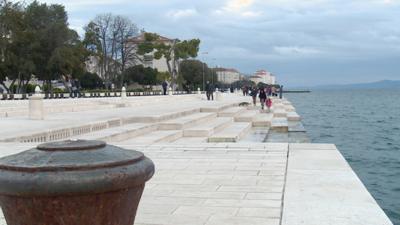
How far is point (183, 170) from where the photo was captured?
709 centimetres

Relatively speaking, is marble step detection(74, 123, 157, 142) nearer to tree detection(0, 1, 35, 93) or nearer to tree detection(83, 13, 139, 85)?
tree detection(0, 1, 35, 93)

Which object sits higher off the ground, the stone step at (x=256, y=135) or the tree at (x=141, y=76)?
the tree at (x=141, y=76)

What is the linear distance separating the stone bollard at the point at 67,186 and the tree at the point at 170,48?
73961 millimetres

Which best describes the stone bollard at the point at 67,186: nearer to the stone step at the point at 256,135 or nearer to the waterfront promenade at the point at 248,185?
the waterfront promenade at the point at 248,185

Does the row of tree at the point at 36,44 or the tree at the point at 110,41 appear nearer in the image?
the row of tree at the point at 36,44

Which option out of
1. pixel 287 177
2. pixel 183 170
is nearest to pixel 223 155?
pixel 183 170

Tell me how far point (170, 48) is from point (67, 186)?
8061 centimetres

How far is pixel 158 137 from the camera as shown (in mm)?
12812

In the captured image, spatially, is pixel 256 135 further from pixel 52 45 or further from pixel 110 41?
pixel 110 41

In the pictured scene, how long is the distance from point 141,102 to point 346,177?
28.2 metres

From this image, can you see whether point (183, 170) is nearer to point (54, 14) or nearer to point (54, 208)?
point (54, 208)

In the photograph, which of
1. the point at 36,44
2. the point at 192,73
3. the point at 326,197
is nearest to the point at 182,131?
the point at 326,197

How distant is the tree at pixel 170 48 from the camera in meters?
76.4

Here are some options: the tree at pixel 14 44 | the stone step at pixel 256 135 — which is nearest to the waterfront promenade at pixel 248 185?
the stone step at pixel 256 135
